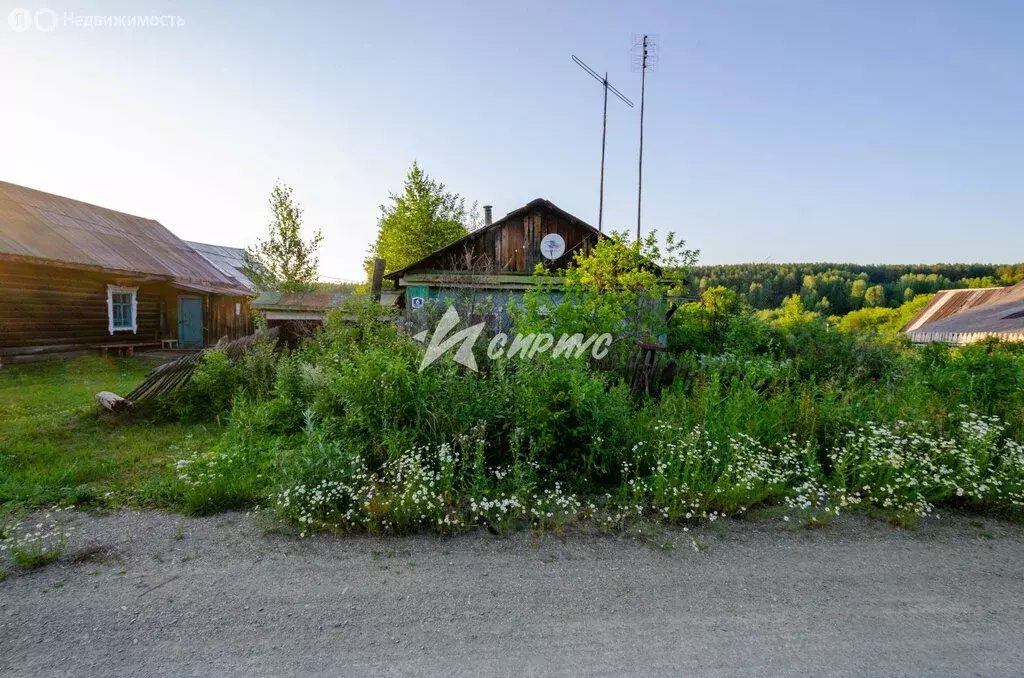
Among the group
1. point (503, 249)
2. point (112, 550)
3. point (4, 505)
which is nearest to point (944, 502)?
point (112, 550)

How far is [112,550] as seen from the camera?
3320mm

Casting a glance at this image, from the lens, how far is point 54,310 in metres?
13.9

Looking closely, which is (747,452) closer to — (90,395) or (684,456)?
(684,456)

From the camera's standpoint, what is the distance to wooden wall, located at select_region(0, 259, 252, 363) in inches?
503

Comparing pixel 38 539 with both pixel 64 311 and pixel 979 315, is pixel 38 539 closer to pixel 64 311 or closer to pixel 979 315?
pixel 64 311

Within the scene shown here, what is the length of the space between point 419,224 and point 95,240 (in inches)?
666

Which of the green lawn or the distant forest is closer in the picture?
the green lawn

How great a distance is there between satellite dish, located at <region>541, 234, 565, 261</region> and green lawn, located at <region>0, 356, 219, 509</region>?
1028 centimetres

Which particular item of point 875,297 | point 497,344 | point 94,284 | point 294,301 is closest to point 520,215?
point 294,301

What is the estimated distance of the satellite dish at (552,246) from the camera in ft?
47.7

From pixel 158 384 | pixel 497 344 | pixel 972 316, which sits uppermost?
pixel 972 316

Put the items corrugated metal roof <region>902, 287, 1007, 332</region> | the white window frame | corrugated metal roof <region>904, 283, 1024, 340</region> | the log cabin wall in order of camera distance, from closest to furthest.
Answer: the log cabin wall, the white window frame, corrugated metal roof <region>904, 283, 1024, 340</region>, corrugated metal roof <region>902, 287, 1007, 332</region>

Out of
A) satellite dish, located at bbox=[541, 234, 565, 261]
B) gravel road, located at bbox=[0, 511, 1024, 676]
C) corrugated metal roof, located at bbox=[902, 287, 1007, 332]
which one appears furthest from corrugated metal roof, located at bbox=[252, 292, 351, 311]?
corrugated metal roof, located at bbox=[902, 287, 1007, 332]

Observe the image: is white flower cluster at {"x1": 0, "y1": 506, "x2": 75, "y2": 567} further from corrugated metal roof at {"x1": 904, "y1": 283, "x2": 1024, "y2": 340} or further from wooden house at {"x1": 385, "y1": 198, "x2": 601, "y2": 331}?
corrugated metal roof at {"x1": 904, "y1": 283, "x2": 1024, "y2": 340}
